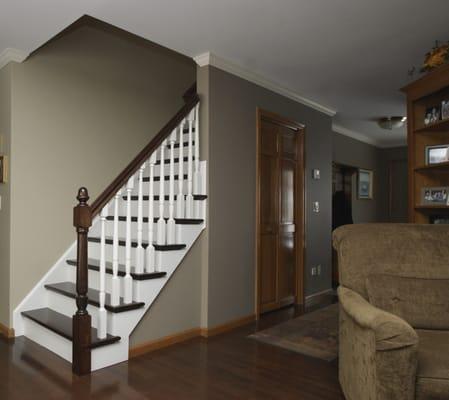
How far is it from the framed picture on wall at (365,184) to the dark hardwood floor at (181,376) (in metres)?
4.78

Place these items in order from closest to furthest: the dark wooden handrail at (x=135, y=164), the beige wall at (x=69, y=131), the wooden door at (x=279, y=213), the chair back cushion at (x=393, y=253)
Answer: the chair back cushion at (x=393, y=253)
the dark wooden handrail at (x=135, y=164)
the beige wall at (x=69, y=131)
the wooden door at (x=279, y=213)

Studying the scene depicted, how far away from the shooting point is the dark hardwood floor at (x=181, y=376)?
2240 mm

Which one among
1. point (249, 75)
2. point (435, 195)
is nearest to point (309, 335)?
point (435, 195)

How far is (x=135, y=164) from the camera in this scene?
2.90 meters

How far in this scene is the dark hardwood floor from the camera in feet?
7.35

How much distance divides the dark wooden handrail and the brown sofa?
153 centimetres

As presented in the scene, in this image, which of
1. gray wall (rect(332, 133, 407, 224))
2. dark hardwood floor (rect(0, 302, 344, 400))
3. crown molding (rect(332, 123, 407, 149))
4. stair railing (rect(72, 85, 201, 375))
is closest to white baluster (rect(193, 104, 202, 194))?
stair railing (rect(72, 85, 201, 375))

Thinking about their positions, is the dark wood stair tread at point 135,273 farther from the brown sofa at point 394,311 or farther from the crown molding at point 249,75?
the crown molding at point 249,75

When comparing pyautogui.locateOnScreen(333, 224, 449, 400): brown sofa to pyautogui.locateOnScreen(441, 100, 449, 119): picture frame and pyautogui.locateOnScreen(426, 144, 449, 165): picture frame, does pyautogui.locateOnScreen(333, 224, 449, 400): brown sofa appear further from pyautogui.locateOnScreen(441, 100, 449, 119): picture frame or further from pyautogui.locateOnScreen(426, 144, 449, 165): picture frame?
pyautogui.locateOnScreen(441, 100, 449, 119): picture frame

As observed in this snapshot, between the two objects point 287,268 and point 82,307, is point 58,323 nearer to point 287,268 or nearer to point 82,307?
point 82,307

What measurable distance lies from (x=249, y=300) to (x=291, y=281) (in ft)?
3.04

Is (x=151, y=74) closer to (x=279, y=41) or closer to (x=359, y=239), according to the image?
(x=279, y=41)

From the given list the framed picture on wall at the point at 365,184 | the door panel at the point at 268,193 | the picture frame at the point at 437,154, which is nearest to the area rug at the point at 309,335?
the door panel at the point at 268,193

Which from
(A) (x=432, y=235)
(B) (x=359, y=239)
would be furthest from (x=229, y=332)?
(A) (x=432, y=235)
